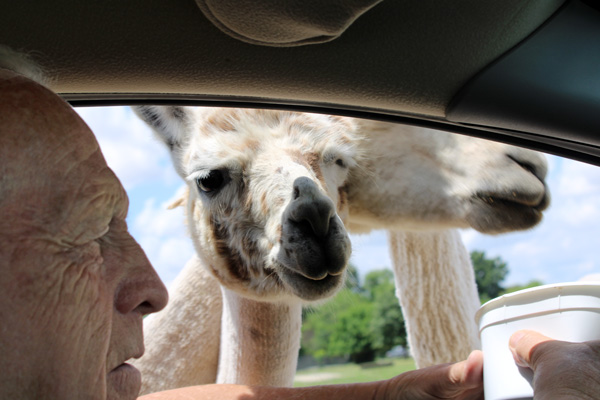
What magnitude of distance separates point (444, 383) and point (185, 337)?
7.17 ft

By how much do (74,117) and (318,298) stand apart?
1335 mm

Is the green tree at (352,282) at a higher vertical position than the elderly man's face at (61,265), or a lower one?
higher

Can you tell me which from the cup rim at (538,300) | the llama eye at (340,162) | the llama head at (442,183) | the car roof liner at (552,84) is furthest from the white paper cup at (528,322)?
the llama eye at (340,162)

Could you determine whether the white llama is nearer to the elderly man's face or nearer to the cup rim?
the cup rim

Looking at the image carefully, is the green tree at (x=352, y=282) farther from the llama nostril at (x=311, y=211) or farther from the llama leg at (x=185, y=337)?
the llama leg at (x=185, y=337)

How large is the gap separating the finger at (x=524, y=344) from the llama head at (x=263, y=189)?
0.80m

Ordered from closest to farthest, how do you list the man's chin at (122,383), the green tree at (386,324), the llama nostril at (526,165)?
the man's chin at (122,383), the llama nostril at (526,165), the green tree at (386,324)

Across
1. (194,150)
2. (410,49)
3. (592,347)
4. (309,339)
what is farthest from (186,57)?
(309,339)

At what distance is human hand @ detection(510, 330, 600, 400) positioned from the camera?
1.14 metres

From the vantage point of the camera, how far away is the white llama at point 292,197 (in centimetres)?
224

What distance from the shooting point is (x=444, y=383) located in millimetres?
1581

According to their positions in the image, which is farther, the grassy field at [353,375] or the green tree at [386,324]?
the green tree at [386,324]

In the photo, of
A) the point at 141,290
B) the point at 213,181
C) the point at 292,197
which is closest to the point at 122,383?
the point at 141,290

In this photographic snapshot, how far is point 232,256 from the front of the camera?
8.53 feet
